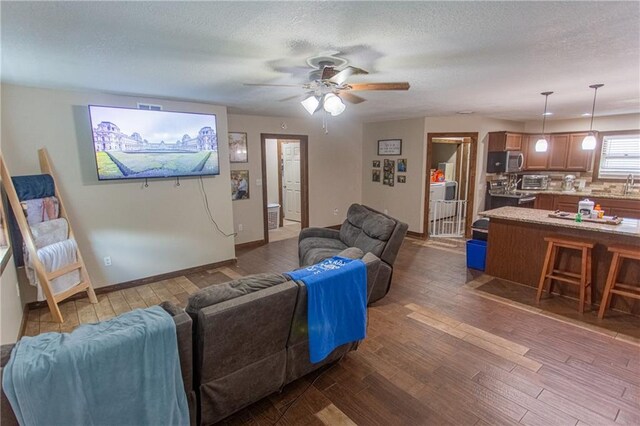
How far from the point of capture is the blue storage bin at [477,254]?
456 centimetres

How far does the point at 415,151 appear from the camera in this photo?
633 cm

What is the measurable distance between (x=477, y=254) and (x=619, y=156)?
4268mm

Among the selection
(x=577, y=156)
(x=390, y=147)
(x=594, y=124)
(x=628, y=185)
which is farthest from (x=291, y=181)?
(x=628, y=185)

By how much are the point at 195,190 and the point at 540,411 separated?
4.39m

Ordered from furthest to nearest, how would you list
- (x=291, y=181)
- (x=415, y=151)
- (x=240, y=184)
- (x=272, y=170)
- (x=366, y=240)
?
1. (x=272, y=170)
2. (x=291, y=181)
3. (x=415, y=151)
4. (x=240, y=184)
5. (x=366, y=240)

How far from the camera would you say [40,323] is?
10.8 feet

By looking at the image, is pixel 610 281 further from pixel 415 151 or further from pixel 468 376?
pixel 415 151

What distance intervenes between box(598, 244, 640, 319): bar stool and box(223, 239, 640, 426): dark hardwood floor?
512 mm

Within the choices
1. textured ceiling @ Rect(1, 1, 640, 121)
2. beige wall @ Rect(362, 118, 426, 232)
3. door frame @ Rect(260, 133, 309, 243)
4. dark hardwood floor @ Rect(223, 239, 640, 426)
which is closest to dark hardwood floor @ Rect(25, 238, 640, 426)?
dark hardwood floor @ Rect(223, 239, 640, 426)

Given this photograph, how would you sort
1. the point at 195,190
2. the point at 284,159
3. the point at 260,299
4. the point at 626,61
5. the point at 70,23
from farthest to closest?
the point at 284,159
the point at 195,190
the point at 626,61
the point at 260,299
the point at 70,23

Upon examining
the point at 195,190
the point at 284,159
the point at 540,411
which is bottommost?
the point at 540,411

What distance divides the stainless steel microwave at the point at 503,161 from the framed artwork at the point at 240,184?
4672mm

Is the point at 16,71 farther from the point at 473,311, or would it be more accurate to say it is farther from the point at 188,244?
the point at 473,311

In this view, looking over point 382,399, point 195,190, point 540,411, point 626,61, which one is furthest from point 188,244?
point 626,61
